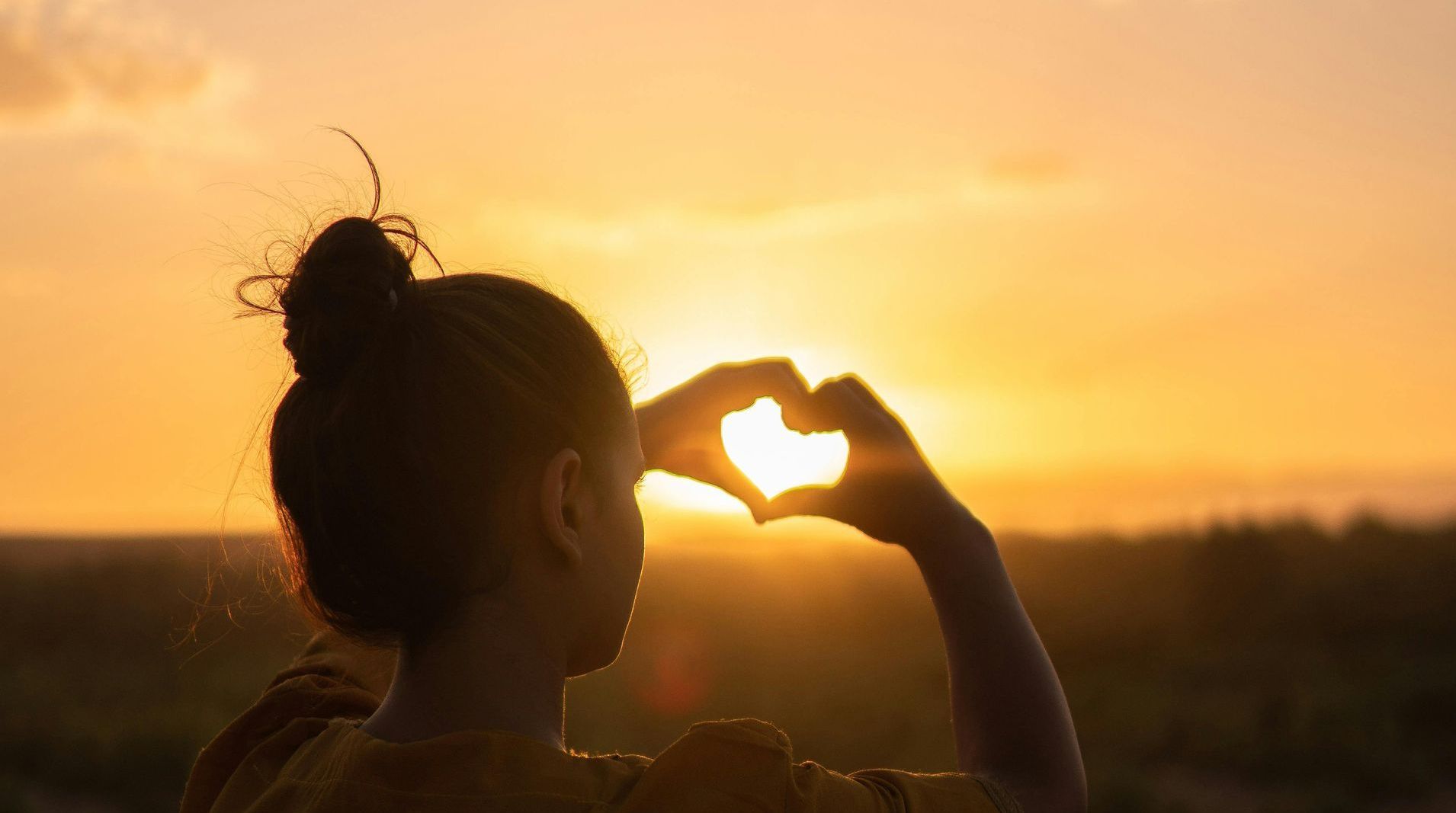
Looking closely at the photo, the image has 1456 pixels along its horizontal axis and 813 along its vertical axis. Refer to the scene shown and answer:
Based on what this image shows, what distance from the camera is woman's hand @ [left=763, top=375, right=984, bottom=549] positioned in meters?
1.35

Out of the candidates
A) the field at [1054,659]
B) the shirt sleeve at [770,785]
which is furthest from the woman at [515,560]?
the field at [1054,659]

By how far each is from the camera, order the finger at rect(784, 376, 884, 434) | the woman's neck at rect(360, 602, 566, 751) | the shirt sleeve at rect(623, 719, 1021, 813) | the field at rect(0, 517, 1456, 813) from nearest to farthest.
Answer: the shirt sleeve at rect(623, 719, 1021, 813)
the woman's neck at rect(360, 602, 566, 751)
the finger at rect(784, 376, 884, 434)
the field at rect(0, 517, 1456, 813)

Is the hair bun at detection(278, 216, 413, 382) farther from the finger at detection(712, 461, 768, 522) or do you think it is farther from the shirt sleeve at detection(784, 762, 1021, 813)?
the shirt sleeve at detection(784, 762, 1021, 813)

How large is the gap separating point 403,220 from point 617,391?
0.40 metres

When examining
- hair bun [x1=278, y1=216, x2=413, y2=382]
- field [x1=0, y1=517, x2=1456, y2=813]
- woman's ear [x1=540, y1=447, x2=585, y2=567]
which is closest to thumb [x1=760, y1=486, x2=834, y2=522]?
woman's ear [x1=540, y1=447, x2=585, y2=567]

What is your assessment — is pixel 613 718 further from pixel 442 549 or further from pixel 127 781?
pixel 442 549

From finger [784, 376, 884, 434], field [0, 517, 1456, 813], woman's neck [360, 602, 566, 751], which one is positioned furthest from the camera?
field [0, 517, 1456, 813]

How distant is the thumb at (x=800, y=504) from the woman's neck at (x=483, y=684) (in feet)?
0.92

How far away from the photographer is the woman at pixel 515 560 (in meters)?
1.20

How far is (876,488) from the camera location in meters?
1.38

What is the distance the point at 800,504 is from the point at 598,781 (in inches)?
14.7

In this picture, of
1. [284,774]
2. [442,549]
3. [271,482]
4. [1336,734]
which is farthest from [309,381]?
[1336,734]

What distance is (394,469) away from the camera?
130cm

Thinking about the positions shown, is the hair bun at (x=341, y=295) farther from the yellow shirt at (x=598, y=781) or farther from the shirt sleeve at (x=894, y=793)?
the shirt sleeve at (x=894, y=793)
